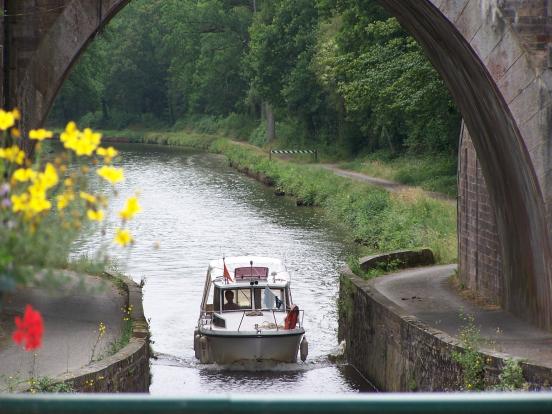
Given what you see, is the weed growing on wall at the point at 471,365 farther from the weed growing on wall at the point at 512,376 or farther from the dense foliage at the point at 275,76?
the dense foliage at the point at 275,76

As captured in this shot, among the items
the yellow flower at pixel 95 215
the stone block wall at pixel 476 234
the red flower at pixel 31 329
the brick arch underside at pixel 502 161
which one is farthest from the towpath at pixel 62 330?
the red flower at pixel 31 329

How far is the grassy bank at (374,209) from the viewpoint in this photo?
28438 millimetres

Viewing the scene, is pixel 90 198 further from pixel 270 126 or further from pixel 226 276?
pixel 270 126

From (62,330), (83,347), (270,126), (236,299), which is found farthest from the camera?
(270,126)

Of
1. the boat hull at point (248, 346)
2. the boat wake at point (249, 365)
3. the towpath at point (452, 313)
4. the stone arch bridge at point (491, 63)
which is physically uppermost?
the stone arch bridge at point (491, 63)

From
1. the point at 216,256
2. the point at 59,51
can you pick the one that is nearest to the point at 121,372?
the point at 59,51

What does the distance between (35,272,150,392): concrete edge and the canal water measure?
1.08m

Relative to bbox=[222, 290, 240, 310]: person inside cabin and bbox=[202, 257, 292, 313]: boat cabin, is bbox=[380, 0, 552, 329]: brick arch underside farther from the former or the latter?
bbox=[222, 290, 240, 310]: person inside cabin

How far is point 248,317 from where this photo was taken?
20219 mm

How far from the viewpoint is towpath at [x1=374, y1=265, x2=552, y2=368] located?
1377 cm

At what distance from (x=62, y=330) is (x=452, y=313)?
5.74 meters

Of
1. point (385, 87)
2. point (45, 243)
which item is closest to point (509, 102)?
point (45, 243)

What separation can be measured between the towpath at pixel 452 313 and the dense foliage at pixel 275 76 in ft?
45.4

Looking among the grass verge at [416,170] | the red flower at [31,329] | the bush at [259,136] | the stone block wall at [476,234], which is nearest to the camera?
the red flower at [31,329]
